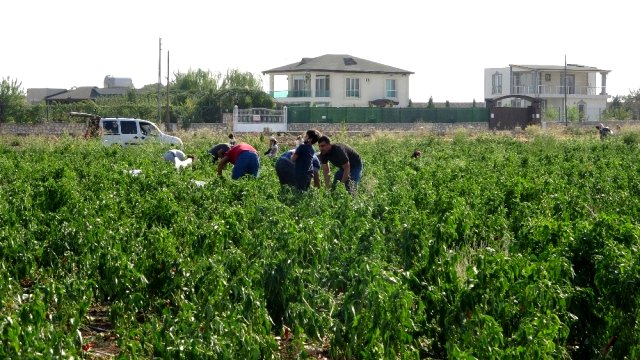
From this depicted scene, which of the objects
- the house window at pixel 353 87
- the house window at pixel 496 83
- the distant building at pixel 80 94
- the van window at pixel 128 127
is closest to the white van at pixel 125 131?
the van window at pixel 128 127

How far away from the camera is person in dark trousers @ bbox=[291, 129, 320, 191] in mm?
14688

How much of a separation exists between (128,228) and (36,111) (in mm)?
54178

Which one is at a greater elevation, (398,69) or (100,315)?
(398,69)

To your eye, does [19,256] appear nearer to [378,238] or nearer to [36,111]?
[378,238]

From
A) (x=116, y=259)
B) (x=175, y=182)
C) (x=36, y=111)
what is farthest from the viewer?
(x=36, y=111)

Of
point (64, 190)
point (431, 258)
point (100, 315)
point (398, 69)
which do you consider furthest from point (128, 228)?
point (398, 69)

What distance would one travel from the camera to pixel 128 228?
1013 centimetres

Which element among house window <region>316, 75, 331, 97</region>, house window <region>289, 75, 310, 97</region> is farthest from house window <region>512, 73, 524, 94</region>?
house window <region>289, 75, 310, 97</region>

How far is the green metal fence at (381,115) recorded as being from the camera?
61531 millimetres

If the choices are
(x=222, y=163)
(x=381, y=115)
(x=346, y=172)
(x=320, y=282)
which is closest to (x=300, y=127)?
(x=381, y=115)

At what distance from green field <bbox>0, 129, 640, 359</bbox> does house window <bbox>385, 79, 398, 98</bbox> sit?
67.0 metres

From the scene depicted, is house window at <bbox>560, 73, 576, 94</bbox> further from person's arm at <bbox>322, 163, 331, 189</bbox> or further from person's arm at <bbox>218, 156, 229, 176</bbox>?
person's arm at <bbox>322, 163, 331, 189</bbox>

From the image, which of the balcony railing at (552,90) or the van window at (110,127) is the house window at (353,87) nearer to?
the balcony railing at (552,90)

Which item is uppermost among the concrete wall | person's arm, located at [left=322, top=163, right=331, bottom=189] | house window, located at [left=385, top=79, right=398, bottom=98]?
house window, located at [left=385, top=79, right=398, bottom=98]
